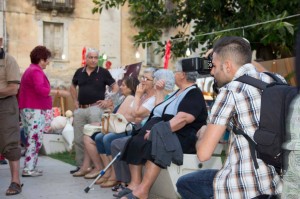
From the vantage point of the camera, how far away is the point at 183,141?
465 centimetres

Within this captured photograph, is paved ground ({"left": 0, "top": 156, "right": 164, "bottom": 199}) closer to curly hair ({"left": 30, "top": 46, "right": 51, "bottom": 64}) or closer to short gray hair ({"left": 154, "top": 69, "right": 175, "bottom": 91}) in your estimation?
short gray hair ({"left": 154, "top": 69, "right": 175, "bottom": 91})

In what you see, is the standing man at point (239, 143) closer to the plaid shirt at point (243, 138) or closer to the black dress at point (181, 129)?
the plaid shirt at point (243, 138)

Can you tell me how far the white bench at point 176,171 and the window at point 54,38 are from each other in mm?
15355

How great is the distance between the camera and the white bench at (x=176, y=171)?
4684 mm

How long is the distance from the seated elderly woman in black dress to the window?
1536 cm

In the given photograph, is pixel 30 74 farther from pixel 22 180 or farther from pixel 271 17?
pixel 271 17

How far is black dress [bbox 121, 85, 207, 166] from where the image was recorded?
4488mm

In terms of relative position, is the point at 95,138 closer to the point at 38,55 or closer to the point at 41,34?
the point at 38,55

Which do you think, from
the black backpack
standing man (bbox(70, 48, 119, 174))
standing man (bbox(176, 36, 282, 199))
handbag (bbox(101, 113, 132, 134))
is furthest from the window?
the black backpack

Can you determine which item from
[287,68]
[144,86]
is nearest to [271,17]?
[287,68]

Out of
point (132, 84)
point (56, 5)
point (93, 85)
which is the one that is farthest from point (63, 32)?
point (132, 84)

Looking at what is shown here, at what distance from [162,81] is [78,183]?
1877mm

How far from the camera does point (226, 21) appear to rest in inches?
388

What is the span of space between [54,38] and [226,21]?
11425 mm
